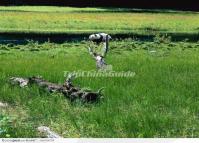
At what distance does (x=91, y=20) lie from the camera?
603 inches

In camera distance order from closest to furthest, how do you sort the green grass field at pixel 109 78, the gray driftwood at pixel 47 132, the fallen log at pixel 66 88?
the gray driftwood at pixel 47 132 → the green grass field at pixel 109 78 → the fallen log at pixel 66 88

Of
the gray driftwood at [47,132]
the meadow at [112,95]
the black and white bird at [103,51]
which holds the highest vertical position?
the black and white bird at [103,51]

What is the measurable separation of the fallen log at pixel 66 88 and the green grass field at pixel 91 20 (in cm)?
207

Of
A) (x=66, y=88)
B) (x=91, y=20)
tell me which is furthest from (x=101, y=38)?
(x=91, y=20)

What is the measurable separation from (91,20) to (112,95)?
13.3ft

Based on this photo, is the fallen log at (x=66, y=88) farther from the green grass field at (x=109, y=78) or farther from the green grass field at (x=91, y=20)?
the green grass field at (x=91, y=20)

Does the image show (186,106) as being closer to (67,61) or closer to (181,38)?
(67,61)

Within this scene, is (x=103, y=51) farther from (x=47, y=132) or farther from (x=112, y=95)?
(x=47, y=132)

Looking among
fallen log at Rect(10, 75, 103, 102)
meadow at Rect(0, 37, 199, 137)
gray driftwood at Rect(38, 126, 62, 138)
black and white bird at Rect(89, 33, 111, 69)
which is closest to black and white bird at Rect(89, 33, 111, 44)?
black and white bird at Rect(89, 33, 111, 69)

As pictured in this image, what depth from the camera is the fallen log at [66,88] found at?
37.3ft

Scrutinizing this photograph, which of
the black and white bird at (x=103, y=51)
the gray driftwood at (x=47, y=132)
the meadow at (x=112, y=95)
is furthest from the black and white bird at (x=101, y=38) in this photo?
the gray driftwood at (x=47, y=132)

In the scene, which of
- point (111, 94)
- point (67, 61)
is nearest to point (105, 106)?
point (111, 94)

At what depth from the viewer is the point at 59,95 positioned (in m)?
11.6

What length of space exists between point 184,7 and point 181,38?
222 centimetres
